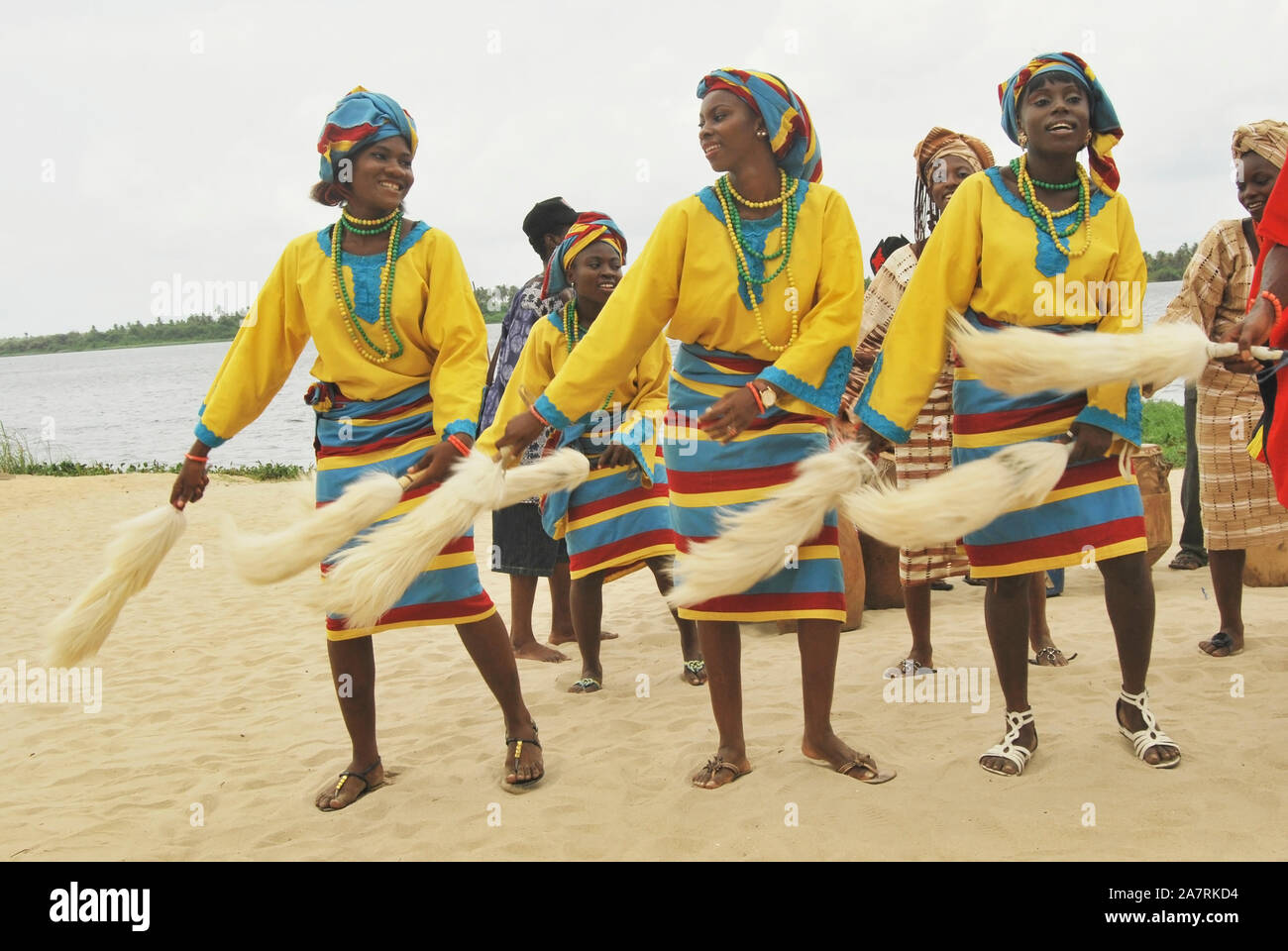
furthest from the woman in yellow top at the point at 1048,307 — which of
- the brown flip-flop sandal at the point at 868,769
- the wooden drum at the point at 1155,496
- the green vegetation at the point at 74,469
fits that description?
the green vegetation at the point at 74,469

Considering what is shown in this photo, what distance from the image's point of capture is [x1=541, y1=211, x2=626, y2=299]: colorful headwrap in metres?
4.54

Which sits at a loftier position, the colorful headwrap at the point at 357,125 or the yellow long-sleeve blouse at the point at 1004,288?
the colorful headwrap at the point at 357,125

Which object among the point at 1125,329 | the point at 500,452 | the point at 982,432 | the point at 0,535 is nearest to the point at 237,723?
the point at 500,452

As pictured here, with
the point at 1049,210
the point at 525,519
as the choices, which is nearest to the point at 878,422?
the point at 1049,210

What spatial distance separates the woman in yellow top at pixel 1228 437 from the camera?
4500 millimetres

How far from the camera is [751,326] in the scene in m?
3.20

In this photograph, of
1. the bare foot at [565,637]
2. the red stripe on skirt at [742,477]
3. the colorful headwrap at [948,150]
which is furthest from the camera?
the bare foot at [565,637]

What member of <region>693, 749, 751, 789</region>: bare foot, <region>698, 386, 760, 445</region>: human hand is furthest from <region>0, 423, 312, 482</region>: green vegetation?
<region>698, 386, 760, 445</region>: human hand

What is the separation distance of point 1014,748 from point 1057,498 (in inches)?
32.8

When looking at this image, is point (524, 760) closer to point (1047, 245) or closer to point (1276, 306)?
point (1047, 245)

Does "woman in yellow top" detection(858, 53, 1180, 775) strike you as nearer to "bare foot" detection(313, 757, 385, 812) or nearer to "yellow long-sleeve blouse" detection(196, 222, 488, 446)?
"yellow long-sleeve blouse" detection(196, 222, 488, 446)

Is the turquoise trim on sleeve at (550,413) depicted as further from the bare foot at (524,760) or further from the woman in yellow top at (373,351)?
the bare foot at (524,760)

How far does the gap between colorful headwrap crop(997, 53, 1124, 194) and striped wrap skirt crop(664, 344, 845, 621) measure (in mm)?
1108

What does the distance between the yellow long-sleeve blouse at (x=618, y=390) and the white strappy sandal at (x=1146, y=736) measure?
6.87 feet
